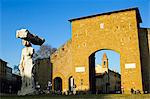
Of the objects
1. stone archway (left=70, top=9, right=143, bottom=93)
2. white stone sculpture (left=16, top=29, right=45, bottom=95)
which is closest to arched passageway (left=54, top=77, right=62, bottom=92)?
stone archway (left=70, top=9, right=143, bottom=93)

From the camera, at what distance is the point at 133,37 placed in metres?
25.6

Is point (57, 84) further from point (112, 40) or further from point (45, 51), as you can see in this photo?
point (45, 51)

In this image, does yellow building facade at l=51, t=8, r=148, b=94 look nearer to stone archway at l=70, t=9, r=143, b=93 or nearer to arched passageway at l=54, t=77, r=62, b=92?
stone archway at l=70, t=9, r=143, b=93

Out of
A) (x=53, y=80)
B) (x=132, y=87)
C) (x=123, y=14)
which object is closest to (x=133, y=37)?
(x=123, y=14)

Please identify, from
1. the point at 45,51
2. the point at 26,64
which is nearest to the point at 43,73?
the point at 45,51

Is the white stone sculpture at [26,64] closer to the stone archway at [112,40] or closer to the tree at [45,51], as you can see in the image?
the stone archway at [112,40]

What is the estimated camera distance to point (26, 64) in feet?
50.1

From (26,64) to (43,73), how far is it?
17.3 m

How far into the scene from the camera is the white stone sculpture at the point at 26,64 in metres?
14.9

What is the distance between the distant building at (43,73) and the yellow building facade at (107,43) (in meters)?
3.25

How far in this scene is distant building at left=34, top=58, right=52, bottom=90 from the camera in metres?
32.1

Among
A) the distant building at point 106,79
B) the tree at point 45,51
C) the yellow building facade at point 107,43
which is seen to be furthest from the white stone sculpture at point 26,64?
the tree at point 45,51

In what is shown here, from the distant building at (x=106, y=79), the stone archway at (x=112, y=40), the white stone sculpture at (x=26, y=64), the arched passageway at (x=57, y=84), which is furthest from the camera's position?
the distant building at (x=106, y=79)

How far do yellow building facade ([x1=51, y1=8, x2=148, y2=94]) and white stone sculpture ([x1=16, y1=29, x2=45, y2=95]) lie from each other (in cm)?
1238
